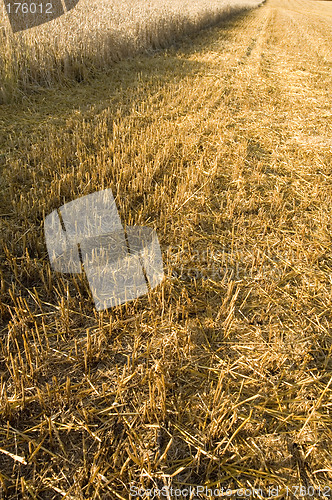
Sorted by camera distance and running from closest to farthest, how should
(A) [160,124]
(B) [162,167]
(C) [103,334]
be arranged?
(C) [103,334]
(B) [162,167]
(A) [160,124]

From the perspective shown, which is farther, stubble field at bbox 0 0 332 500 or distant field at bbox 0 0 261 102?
distant field at bbox 0 0 261 102

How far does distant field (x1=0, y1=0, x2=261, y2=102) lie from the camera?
546 centimetres

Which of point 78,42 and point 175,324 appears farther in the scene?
point 78,42

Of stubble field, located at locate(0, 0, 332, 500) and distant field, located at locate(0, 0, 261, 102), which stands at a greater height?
distant field, located at locate(0, 0, 261, 102)

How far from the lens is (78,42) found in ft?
21.5

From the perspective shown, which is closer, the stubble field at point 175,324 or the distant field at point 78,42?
the stubble field at point 175,324

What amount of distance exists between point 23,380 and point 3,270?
0.97 meters

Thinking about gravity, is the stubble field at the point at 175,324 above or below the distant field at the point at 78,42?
below

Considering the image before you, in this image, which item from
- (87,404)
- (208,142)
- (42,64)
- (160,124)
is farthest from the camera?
(42,64)

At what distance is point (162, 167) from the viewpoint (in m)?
3.82

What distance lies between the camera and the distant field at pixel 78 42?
215 inches

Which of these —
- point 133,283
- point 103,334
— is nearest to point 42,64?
point 133,283

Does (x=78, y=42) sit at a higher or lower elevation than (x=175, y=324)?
higher

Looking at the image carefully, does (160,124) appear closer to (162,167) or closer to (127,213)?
(162,167)
